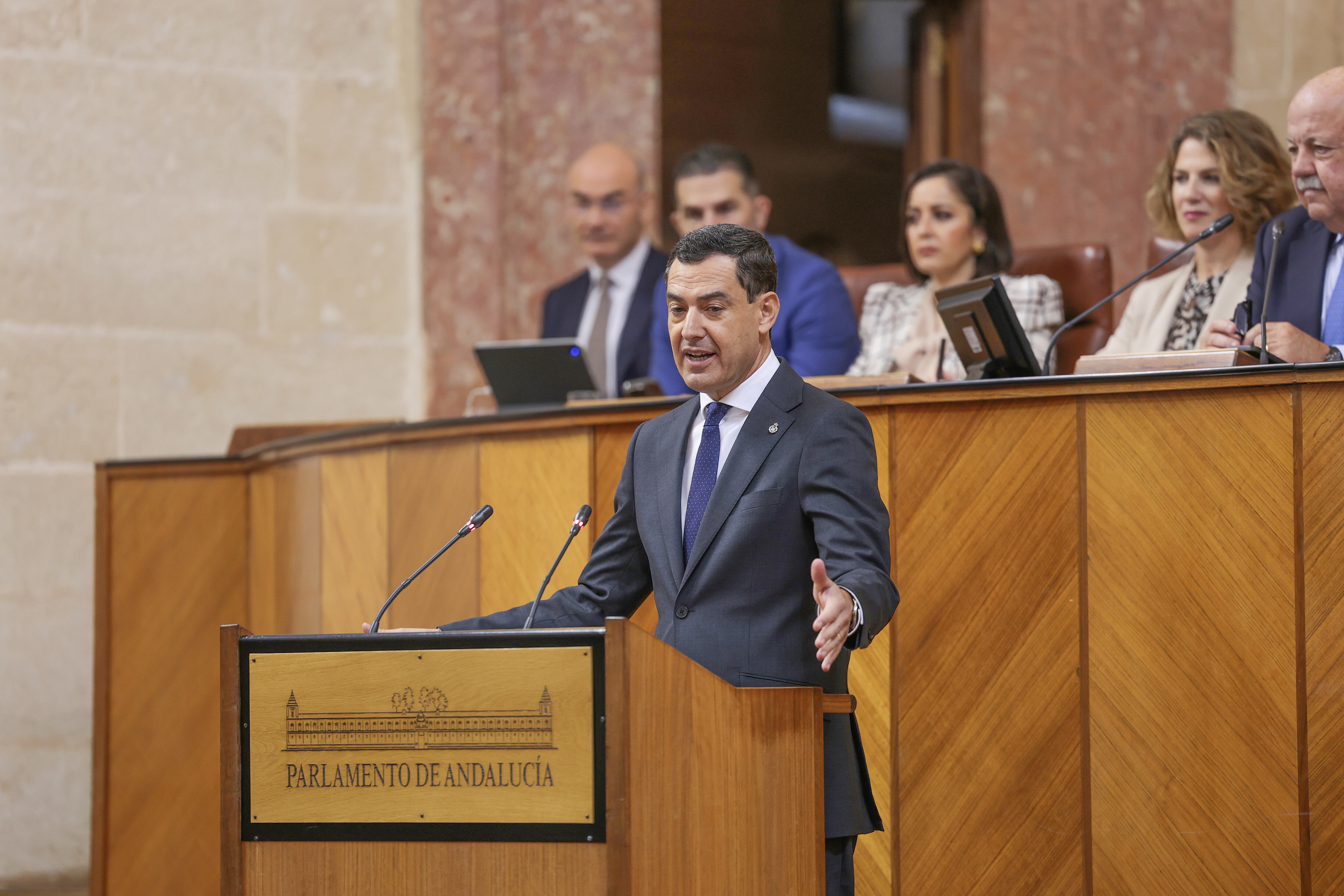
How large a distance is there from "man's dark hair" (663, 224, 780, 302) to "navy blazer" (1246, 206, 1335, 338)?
58.6 inches

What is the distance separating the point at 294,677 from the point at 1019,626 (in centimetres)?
148

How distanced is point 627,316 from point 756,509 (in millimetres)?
2784

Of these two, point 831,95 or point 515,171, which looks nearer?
point 515,171

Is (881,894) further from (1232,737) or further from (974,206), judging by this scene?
(974,206)

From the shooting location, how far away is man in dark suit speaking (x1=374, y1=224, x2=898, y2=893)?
85.5 inches

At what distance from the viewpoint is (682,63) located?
21.7ft

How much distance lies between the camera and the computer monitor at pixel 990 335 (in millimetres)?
3195

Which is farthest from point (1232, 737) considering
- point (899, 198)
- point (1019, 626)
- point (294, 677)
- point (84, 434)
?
point (899, 198)

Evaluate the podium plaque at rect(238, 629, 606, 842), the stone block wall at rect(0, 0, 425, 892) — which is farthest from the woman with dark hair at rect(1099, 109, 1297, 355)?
the stone block wall at rect(0, 0, 425, 892)

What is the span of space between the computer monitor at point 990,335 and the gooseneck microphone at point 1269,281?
1.50 ft

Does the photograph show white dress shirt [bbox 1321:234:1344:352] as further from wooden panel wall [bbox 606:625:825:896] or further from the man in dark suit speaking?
wooden panel wall [bbox 606:625:825:896]

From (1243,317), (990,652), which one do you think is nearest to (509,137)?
(1243,317)

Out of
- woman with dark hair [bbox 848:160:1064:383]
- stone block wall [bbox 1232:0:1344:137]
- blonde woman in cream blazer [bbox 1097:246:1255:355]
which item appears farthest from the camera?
stone block wall [bbox 1232:0:1344:137]

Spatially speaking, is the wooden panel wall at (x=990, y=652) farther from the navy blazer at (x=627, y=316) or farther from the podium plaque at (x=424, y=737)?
the navy blazer at (x=627, y=316)
